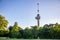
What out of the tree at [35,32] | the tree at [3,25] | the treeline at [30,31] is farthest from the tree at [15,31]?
the tree at [35,32]

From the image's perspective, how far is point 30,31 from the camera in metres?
6.27

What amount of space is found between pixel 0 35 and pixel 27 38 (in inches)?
40.9

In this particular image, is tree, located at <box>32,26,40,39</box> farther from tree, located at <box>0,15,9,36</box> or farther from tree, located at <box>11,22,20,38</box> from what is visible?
tree, located at <box>0,15,9,36</box>

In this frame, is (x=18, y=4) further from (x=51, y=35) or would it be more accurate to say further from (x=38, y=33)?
(x=51, y=35)

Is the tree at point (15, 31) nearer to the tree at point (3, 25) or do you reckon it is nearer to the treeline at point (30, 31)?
the treeline at point (30, 31)

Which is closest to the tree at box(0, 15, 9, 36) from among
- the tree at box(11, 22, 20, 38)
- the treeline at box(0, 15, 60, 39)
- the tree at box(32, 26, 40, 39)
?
the treeline at box(0, 15, 60, 39)

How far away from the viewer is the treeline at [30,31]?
6.15m

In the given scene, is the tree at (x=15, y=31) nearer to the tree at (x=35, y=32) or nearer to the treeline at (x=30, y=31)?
the treeline at (x=30, y=31)

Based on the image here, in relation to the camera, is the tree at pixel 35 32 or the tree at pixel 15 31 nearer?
the tree at pixel 15 31

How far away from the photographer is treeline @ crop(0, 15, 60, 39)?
615 cm

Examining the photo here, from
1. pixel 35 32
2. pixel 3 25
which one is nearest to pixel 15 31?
pixel 3 25

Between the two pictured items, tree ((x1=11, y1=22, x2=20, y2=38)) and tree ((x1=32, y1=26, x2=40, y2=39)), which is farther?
tree ((x1=32, y1=26, x2=40, y2=39))

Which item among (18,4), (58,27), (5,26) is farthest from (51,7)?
(5,26)

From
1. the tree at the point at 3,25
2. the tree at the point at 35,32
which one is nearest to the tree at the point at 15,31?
the tree at the point at 3,25
